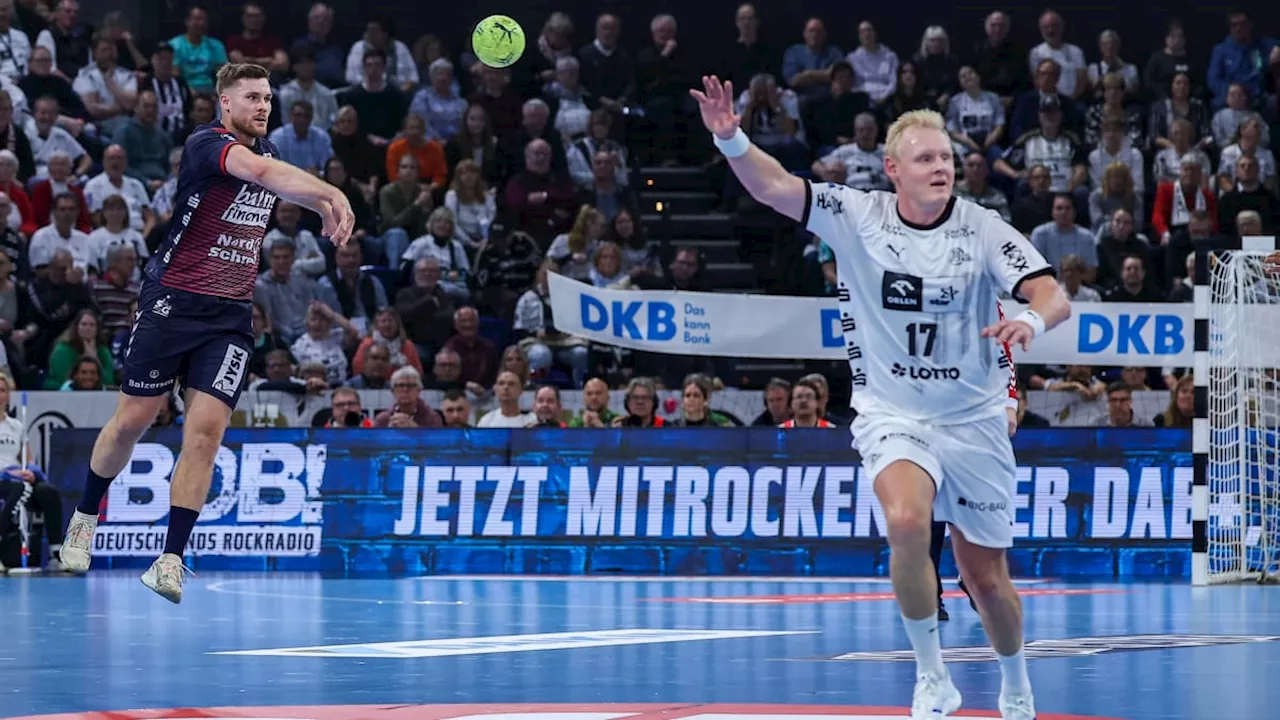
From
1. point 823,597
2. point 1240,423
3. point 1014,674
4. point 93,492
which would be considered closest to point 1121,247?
point 1240,423

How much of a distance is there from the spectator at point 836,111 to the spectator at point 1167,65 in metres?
3.88

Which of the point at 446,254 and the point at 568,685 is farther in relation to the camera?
the point at 446,254

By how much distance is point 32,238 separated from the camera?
21.7 m

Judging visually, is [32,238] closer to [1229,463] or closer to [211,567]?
[211,567]

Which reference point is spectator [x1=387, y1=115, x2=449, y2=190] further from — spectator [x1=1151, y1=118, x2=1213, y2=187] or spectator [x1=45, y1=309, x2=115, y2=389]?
spectator [x1=1151, y1=118, x2=1213, y2=187]

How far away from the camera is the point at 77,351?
20.2 m

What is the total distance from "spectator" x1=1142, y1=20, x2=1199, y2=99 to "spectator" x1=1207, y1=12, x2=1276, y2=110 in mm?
416

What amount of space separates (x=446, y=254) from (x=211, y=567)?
5037 millimetres

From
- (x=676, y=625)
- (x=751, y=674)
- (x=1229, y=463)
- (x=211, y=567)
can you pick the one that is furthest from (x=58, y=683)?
(x=1229, y=463)

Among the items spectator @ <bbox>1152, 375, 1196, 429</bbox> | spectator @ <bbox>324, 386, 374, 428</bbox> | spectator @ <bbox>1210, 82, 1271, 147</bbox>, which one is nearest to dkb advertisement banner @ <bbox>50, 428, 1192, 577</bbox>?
spectator @ <bbox>324, 386, 374, 428</bbox>

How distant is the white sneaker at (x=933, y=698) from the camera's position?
7000 millimetres

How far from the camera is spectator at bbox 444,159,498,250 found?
23047 mm

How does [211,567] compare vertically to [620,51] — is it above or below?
below

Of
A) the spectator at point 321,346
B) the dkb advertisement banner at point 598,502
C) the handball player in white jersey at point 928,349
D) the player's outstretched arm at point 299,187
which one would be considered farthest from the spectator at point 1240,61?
the handball player in white jersey at point 928,349
